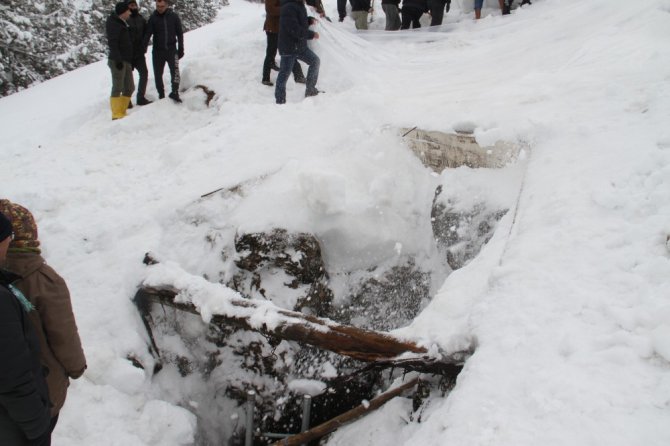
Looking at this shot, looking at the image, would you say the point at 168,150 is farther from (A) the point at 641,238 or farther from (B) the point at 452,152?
(A) the point at 641,238

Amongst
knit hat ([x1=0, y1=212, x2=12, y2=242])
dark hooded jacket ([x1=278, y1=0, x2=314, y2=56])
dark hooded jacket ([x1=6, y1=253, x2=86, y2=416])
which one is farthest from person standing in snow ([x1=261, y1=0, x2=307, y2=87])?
knit hat ([x1=0, y1=212, x2=12, y2=242])

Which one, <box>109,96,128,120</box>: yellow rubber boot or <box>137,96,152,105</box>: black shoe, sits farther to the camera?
<box>137,96,152,105</box>: black shoe

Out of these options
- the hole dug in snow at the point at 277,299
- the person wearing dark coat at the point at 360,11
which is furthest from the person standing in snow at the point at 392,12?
the hole dug in snow at the point at 277,299

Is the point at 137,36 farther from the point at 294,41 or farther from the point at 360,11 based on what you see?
the point at 360,11

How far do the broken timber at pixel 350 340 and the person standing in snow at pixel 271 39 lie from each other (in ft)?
16.5

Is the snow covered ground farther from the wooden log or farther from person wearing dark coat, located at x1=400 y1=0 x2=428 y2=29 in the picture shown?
person wearing dark coat, located at x1=400 y1=0 x2=428 y2=29

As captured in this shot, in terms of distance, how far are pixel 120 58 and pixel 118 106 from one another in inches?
29.2

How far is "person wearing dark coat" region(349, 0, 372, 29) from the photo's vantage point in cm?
949

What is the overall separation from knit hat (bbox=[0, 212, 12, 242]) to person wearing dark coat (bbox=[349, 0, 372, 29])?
8983 mm

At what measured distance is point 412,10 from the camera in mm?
8773

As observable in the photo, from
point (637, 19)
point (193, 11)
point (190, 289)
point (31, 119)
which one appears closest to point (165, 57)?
point (31, 119)

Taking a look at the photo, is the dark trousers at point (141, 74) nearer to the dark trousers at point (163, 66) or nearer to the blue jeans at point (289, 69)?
the dark trousers at point (163, 66)

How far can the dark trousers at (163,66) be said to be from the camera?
729 centimetres

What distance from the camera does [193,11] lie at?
21672 mm
